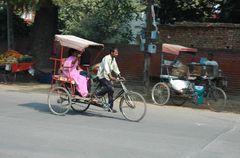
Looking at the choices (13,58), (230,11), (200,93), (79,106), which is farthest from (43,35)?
(79,106)

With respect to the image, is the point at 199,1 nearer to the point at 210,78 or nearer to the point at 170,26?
the point at 170,26

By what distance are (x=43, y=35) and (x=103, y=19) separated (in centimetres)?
279

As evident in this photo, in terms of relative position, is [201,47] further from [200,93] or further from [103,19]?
[200,93]

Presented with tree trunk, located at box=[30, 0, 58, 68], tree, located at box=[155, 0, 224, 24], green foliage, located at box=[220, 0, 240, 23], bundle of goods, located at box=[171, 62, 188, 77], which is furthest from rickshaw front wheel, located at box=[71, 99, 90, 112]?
tree, located at box=[155, 0, 224, 24]

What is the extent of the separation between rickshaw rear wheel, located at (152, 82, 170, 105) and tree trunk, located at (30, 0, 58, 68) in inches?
316

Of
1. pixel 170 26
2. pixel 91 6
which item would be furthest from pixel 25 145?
pixel 91 6

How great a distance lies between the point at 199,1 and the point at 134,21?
338 cm

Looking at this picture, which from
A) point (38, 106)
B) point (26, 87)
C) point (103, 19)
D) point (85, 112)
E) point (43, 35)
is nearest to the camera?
point (85, 112)

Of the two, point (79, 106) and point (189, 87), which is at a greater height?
point (189, 87)

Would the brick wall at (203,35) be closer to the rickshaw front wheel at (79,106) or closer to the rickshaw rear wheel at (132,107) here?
the rickshaw front wheel at (79,106)

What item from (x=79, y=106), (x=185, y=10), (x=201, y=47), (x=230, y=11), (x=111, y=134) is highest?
(x=185, y=10)

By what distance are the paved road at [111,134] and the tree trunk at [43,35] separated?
343 inches

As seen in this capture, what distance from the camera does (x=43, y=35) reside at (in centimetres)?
2353

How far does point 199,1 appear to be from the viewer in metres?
26.0
